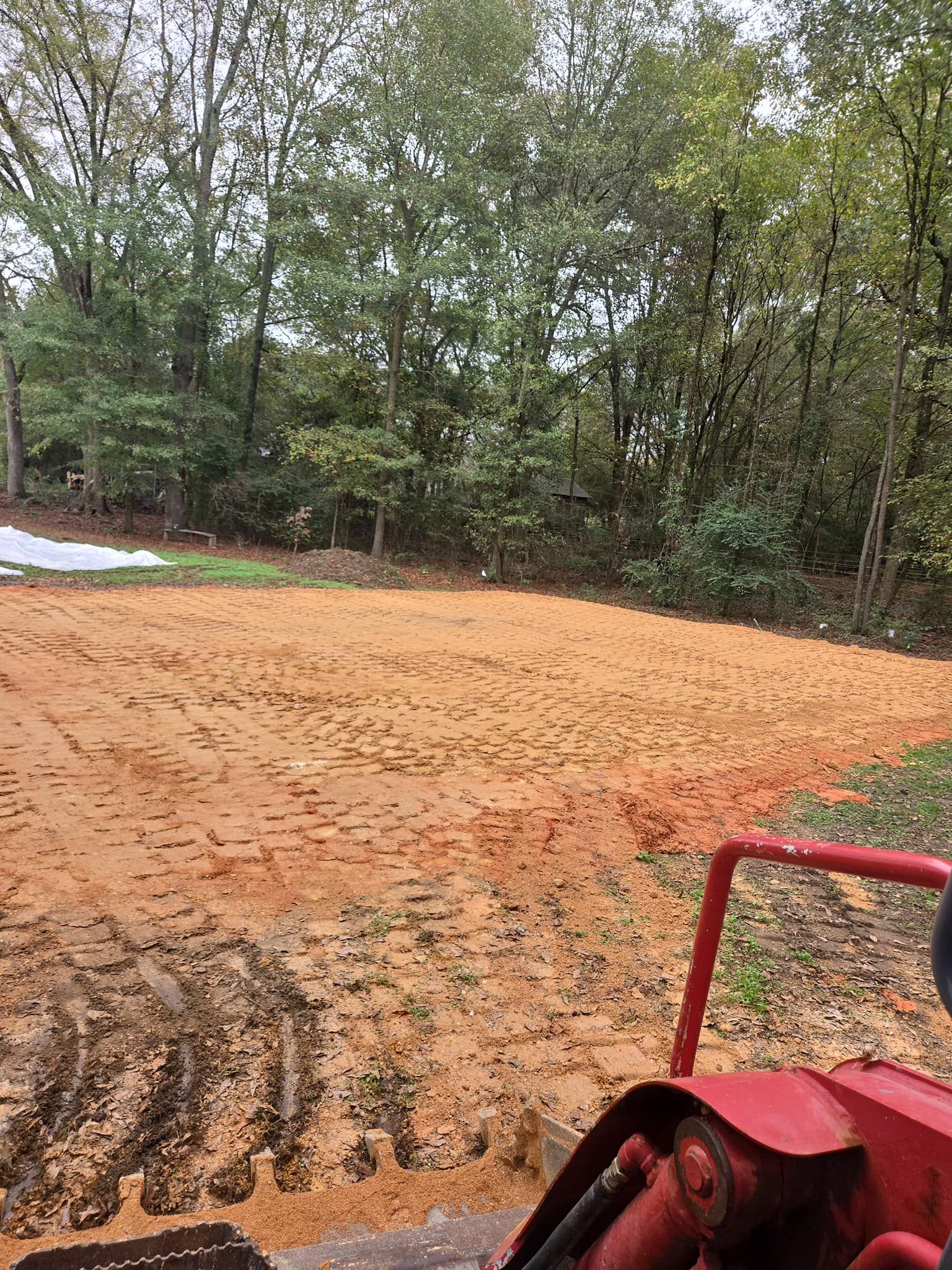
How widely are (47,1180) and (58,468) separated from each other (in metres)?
29.0

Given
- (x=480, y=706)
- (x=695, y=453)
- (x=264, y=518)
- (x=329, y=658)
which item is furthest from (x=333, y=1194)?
(x=264, y=518)

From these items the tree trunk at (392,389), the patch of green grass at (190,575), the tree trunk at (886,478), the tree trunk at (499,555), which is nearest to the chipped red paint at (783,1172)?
the patch of green grass at (190,575)

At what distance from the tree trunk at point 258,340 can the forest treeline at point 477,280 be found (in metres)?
0.11

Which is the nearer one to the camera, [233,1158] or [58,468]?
[233,1158]

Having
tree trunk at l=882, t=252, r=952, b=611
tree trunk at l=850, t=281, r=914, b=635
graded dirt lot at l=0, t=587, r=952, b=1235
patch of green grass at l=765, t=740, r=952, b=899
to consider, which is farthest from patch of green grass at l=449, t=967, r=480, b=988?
tree trunk at l=882, t=252, r=952, b=611

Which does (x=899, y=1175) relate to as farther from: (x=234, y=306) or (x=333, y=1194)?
(x=234, y=306)

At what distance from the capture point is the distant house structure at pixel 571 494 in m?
23.1

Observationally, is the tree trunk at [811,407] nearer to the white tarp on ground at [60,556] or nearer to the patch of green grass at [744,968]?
the white tarp on ground at [60,556]

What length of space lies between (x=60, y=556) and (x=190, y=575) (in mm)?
2285

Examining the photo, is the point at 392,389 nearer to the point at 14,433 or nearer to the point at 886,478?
the point at 886,478

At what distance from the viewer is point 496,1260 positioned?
3.47 feet

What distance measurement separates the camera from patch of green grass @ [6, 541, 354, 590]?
A: 1214 centimetres

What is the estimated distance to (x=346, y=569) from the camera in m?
16.0

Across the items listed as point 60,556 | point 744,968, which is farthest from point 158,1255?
point 60,556
